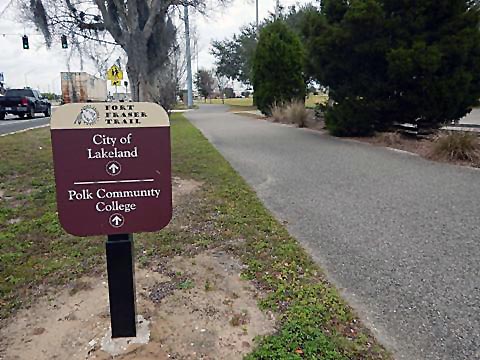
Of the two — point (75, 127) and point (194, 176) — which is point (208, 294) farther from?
point (194, 176)

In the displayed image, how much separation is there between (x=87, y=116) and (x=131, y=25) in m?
14.7

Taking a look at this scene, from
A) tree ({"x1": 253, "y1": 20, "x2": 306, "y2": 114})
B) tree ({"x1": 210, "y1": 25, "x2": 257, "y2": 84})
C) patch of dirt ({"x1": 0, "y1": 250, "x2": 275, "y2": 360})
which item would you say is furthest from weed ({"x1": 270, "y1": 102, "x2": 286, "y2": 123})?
tree ({"x1": 210, "y1": 25, "x2": 257, "y2": 84})

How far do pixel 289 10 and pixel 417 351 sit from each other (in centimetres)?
4143

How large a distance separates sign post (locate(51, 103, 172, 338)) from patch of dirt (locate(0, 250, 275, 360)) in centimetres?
79

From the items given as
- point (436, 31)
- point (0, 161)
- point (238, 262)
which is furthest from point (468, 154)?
point (0, 161)

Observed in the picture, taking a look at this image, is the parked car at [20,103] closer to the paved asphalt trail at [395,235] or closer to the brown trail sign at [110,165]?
the paved asphalt trail at [395,235]

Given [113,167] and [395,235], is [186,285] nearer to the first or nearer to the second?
[113,167]

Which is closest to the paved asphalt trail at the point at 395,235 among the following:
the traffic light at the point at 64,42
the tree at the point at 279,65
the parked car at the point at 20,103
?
the tree at the point at 279,65

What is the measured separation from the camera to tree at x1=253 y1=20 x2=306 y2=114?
67.6ft

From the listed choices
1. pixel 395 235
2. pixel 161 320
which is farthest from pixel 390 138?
pixel 161 320

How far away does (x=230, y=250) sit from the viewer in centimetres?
402

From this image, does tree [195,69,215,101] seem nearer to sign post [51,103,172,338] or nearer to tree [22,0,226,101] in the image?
tree [22,0,226,101]

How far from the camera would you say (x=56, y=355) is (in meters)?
2.48

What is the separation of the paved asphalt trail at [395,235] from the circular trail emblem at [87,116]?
2.27 metres
